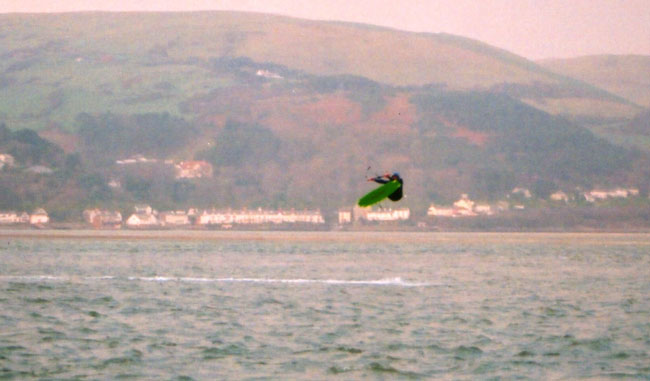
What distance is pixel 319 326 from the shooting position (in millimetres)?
53188

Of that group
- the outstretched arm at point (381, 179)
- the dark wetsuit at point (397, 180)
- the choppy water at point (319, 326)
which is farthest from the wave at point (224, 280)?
the dark wetsuit at point (397, 180)

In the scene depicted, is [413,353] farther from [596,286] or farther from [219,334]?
[596,286]

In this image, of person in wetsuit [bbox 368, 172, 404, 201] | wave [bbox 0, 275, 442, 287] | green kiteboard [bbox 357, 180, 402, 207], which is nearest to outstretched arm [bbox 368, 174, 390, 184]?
person in wetsuit [bbox 368, 172, 404, 201]

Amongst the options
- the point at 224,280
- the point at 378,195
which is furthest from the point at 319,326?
the point at 224,280

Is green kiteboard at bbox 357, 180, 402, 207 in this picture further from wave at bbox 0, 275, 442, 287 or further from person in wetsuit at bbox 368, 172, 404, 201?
wave at bbox 0, 275, 442, 287

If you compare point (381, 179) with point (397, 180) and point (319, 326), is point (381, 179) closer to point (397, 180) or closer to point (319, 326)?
point (397, 180)

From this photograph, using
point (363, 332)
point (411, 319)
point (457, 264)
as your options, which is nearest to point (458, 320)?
point (411, 319)

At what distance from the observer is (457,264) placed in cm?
12600

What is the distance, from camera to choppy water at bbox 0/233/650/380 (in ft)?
132

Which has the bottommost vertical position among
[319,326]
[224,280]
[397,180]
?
[319,326]

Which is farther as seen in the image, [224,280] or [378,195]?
[224,280]

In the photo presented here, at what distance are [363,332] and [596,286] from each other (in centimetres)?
4057

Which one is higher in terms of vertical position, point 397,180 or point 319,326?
point 397,180

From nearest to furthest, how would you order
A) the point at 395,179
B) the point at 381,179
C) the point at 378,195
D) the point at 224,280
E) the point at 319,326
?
the point at 395,179 → the point at 381,179 → the point at 378,195 → the point at 319,326 → the point at 224,280
